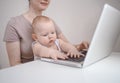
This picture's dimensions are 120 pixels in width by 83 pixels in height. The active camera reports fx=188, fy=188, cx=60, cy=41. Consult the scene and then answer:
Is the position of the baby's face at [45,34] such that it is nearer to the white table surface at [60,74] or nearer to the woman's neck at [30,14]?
the woman's neck at [30,14]

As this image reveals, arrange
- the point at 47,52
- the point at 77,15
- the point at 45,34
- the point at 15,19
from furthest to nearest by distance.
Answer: the point at 77,15 → the point at 15,19 → the point at 45,34 → the point at 47,52

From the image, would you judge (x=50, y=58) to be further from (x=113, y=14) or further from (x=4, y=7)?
(x=4, y=7)

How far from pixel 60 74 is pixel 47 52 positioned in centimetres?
27

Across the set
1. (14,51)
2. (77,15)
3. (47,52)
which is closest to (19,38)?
(14,51)

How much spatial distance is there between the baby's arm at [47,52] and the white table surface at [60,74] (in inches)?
3.8

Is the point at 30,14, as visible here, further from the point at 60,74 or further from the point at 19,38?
the point at 60,74

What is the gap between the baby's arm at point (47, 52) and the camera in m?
0.80

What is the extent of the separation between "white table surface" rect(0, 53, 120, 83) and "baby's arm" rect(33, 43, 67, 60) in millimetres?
96

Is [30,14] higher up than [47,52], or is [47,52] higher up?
[30,14]

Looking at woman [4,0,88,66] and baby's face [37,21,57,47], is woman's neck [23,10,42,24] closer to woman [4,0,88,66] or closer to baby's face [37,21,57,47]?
woman [4,0,88,66]

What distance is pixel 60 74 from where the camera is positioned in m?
0.60

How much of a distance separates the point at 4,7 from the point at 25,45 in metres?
0.30

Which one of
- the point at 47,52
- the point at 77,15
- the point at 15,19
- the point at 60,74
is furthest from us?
the point at 77,15

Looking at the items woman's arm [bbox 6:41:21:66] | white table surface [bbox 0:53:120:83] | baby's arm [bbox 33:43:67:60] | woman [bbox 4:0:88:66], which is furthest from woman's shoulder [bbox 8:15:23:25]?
white table surface [bbox 0:53:120:83]
